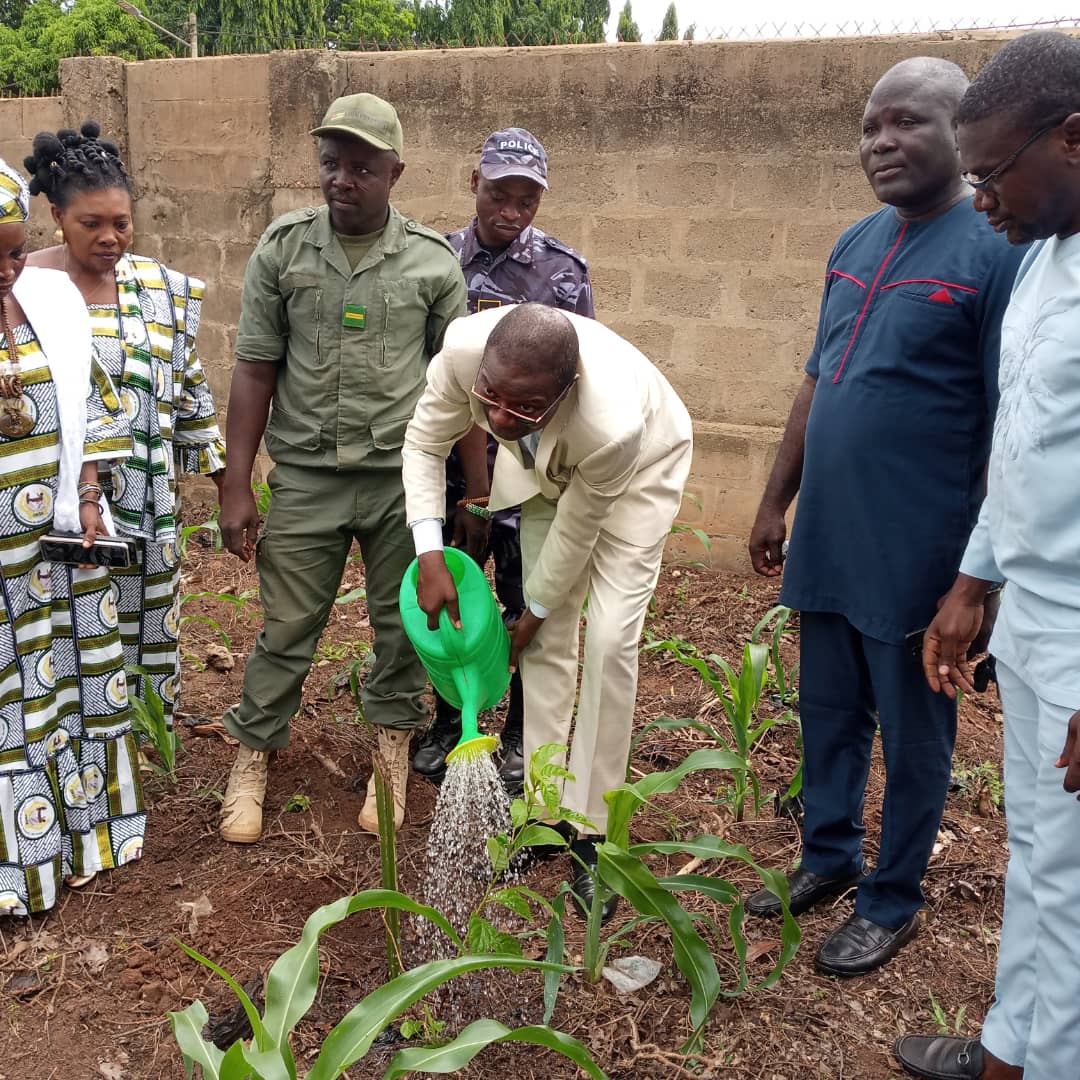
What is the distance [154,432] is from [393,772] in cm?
112

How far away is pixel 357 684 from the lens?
3432 millimetres

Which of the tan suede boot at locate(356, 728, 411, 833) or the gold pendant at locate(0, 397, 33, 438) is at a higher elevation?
the gold pendant at locate(0, 397, 33, 438)

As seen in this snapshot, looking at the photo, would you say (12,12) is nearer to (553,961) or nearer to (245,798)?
(245,798)

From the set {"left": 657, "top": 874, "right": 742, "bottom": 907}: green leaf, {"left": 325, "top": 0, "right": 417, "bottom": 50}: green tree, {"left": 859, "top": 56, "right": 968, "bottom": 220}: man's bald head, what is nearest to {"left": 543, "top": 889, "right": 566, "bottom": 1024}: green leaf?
{"left": 657, "top": 874, "right": 742, "bottom": 907}: green leaf

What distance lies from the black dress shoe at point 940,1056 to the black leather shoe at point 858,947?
7.8 inches

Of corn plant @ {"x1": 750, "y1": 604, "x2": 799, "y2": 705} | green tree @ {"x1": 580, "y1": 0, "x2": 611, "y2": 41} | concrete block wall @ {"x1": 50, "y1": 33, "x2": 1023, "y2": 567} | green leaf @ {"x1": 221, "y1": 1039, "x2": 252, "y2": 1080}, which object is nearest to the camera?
green leaf @ {"x1": 221, "y1": 1039, "x2": 252, "y2": 1080}

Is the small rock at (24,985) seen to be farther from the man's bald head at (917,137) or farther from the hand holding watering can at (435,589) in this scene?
the man's bald head at (917,137)

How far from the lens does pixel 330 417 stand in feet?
9.45

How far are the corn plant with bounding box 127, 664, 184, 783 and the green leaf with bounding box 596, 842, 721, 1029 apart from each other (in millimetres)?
1469

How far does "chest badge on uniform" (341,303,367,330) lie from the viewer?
2824 millimetres

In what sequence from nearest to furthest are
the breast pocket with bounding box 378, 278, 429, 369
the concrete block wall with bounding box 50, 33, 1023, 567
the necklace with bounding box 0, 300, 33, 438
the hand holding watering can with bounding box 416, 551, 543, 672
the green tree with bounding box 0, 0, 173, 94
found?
the necklace with bounding box 0, 300, 33, 438
the hand holding watering can with bounding box 416, 551, 543, 672
the breast pocket with bounding box 378, 278, 429, 369
the concrete block wall with bounding box 50, 33, 1023, 567
the green tree with bounding box 0, 0, 173, 94

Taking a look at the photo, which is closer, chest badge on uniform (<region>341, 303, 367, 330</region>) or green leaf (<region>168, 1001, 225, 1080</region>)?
green leaf (<region>168, 1001, 225, 1080</region>)

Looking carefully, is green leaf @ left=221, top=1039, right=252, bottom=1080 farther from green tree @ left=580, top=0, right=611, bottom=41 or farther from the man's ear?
green tree @ left=580, top=0, right=611, bottom=41

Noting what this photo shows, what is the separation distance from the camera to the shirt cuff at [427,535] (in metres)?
2.58
